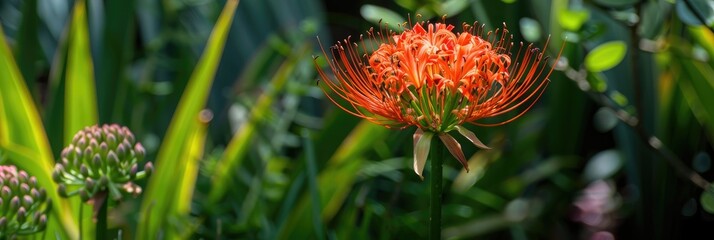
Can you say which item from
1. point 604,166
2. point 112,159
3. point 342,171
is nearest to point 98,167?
point 112,159

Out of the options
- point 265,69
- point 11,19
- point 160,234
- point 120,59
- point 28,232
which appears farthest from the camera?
point 11,19

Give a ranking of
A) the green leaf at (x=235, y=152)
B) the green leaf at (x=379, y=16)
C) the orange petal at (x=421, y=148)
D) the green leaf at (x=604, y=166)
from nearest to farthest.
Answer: the orange petal at (x=421, y=148) < the green leaf at (x=379, y=16) < the green leaf at (x=235, y=152) < the green leaf at (x=604, y=166)

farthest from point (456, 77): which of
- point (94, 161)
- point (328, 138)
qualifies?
point (328, 138)

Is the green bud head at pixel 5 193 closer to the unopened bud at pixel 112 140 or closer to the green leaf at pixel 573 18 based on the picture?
the unopened bud at pixel 112 140

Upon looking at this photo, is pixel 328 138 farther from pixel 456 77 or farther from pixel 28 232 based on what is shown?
pixel 456 77

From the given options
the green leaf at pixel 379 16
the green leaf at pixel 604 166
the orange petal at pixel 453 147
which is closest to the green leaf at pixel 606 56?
the green leaf at pixel 379 16
